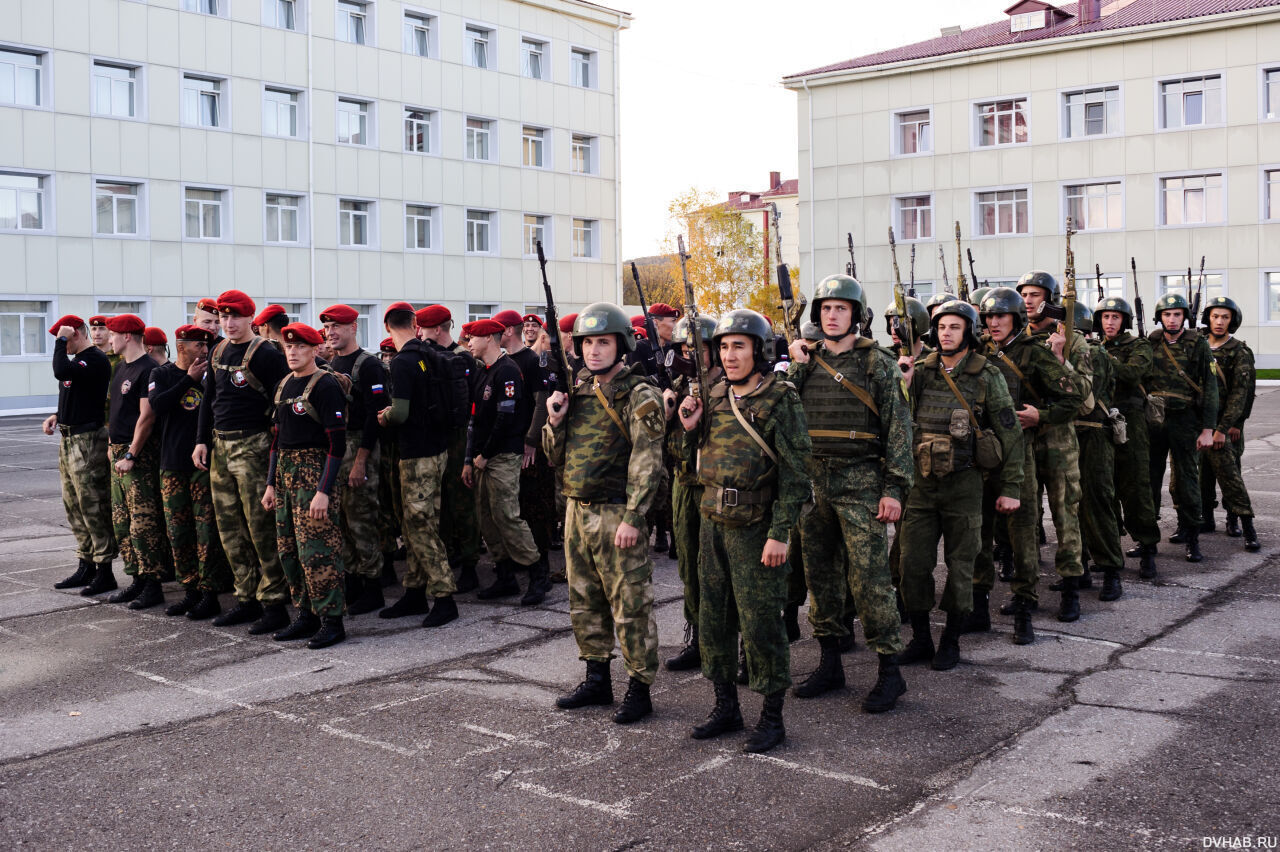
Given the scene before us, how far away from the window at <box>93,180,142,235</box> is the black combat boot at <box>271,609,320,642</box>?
2760cm

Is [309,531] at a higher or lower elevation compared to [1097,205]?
lower

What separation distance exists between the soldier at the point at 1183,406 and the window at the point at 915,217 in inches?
1318

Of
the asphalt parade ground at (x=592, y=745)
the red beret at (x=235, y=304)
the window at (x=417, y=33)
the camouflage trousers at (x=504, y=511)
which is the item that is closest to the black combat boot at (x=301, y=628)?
the asphalt parade ground at (x=592, y=745)

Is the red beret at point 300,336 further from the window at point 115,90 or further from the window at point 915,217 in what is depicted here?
the window at point 915,217

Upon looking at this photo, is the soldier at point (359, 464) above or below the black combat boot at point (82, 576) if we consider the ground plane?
above

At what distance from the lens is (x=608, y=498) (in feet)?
19.5

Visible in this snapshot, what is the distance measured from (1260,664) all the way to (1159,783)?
2.18 m

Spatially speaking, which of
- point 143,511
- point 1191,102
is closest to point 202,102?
point 143,511

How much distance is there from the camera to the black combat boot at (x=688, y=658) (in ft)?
22.1

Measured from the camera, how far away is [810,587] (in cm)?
637

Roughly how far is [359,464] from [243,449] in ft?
2.61

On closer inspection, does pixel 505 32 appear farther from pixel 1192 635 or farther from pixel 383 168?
pixel 1192 635

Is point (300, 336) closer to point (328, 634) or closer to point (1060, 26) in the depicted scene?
point (328, 634)

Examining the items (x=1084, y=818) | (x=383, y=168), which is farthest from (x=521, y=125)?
(x=1084, y=818)
